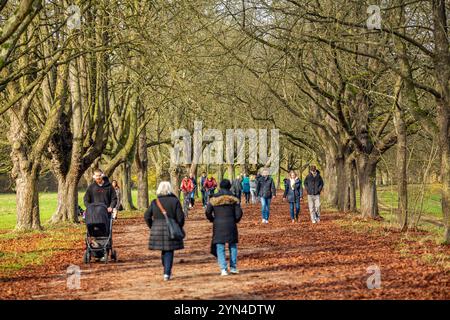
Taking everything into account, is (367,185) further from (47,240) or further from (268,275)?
(268,275)

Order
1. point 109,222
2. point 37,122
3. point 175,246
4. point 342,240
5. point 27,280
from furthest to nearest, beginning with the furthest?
point 37,122 < point 342,240 < point 109,222 < point 27,280 < point 175,246

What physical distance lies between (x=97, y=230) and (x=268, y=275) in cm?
407

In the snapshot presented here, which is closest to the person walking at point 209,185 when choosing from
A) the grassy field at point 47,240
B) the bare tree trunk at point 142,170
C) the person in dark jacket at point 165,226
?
the bare tree trunk at point 142,170

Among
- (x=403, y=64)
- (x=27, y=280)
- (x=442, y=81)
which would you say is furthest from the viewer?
(x=403, y=64)

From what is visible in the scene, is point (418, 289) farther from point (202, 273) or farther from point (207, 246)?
point (207, 246)

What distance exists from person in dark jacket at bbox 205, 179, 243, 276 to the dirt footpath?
0.37 meters

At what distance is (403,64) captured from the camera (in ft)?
60.3

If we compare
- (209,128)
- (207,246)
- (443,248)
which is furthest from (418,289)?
(209,128)

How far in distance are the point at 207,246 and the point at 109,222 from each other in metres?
4.13

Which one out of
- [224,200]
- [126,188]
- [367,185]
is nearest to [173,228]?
[224,200]

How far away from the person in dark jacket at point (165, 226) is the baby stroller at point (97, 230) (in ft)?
8.90

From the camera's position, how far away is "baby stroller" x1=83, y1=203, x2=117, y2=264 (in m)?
15.1

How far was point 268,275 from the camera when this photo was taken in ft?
42.2

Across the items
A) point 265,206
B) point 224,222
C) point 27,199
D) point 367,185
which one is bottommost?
point 265,206
